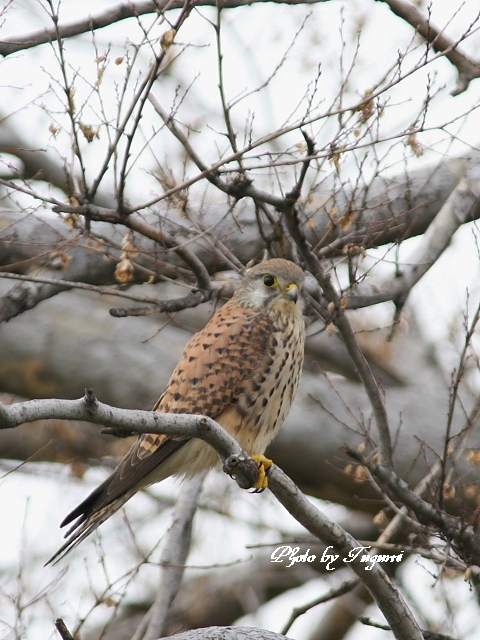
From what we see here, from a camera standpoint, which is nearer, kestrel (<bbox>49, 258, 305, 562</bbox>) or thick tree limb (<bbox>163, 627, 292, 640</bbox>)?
thick tree limb (<bbox>163, 627, 292, 640</bbox>)

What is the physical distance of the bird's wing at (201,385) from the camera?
3492 mm

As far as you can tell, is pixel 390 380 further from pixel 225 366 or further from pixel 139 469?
pixel 139 469

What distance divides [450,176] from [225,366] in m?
2.91

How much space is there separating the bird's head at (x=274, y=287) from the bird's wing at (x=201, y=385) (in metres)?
0.08

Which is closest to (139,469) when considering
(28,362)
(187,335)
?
(28,362)

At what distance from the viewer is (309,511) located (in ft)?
10.6

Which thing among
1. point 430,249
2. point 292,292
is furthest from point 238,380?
point 430,249

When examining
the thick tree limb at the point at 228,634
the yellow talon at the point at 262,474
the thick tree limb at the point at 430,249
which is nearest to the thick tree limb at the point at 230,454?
the yellow talon at the point at 262,474

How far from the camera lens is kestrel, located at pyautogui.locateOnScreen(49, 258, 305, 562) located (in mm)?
3762

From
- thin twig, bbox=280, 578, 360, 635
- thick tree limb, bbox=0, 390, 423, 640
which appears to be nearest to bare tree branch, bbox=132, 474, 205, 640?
thin twig, bbox=280, 578, 360, 635

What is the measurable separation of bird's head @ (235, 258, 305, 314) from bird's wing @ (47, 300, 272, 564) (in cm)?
8

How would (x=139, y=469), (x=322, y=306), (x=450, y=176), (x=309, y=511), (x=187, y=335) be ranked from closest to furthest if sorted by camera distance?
1. (x=309, y=511)
2. (x=139, y=469)
3. (x=322, y=306)
4. (x=450, y=176)
5. (x=187, y=335)

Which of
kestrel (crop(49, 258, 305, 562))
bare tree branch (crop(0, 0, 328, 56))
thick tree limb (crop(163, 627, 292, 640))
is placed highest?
bare tree branch (crop(0, 0, 328, 56))

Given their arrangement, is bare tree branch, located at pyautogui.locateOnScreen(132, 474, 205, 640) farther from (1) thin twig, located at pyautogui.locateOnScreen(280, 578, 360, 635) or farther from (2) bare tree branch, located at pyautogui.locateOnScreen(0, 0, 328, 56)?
(2) bare tree branch, located at pyautogui.locateOnScreen(0, 0, 328, 56)
